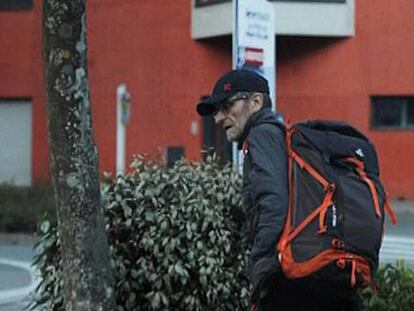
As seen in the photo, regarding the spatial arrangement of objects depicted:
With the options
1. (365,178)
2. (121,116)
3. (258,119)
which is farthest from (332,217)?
(121,116)

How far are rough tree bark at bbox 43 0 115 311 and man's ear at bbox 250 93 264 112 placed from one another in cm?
181

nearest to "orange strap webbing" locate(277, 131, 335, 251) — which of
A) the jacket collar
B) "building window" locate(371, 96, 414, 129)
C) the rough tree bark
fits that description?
the jacket collar

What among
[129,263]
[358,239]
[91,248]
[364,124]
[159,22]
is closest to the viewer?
[358,239]

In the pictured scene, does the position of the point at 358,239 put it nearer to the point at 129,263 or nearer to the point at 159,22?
the point at 129,263

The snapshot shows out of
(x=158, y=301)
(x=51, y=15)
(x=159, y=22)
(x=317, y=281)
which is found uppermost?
(x=159, y=22)

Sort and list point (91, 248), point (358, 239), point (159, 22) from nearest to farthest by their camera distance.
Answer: point (358, 239) → point (91, 248) → point (159, 22)

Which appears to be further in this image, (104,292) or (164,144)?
(164,144)

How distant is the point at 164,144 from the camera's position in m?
27.3

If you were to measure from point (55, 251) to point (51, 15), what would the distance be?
1.50 meters

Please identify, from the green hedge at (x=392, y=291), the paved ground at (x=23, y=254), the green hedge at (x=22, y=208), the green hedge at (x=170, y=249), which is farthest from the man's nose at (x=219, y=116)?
the green hedge at (x=22, y=208)

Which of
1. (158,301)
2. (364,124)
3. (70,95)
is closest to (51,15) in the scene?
(70,95)

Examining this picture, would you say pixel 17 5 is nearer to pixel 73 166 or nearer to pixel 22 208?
pixel 22 208

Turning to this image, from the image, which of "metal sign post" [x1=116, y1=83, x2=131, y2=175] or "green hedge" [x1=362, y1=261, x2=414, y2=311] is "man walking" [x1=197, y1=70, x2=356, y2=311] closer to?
"green hedge" [x1=362, y1=261, x2=414, y2=311]

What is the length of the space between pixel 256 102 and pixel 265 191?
47 centimetres
